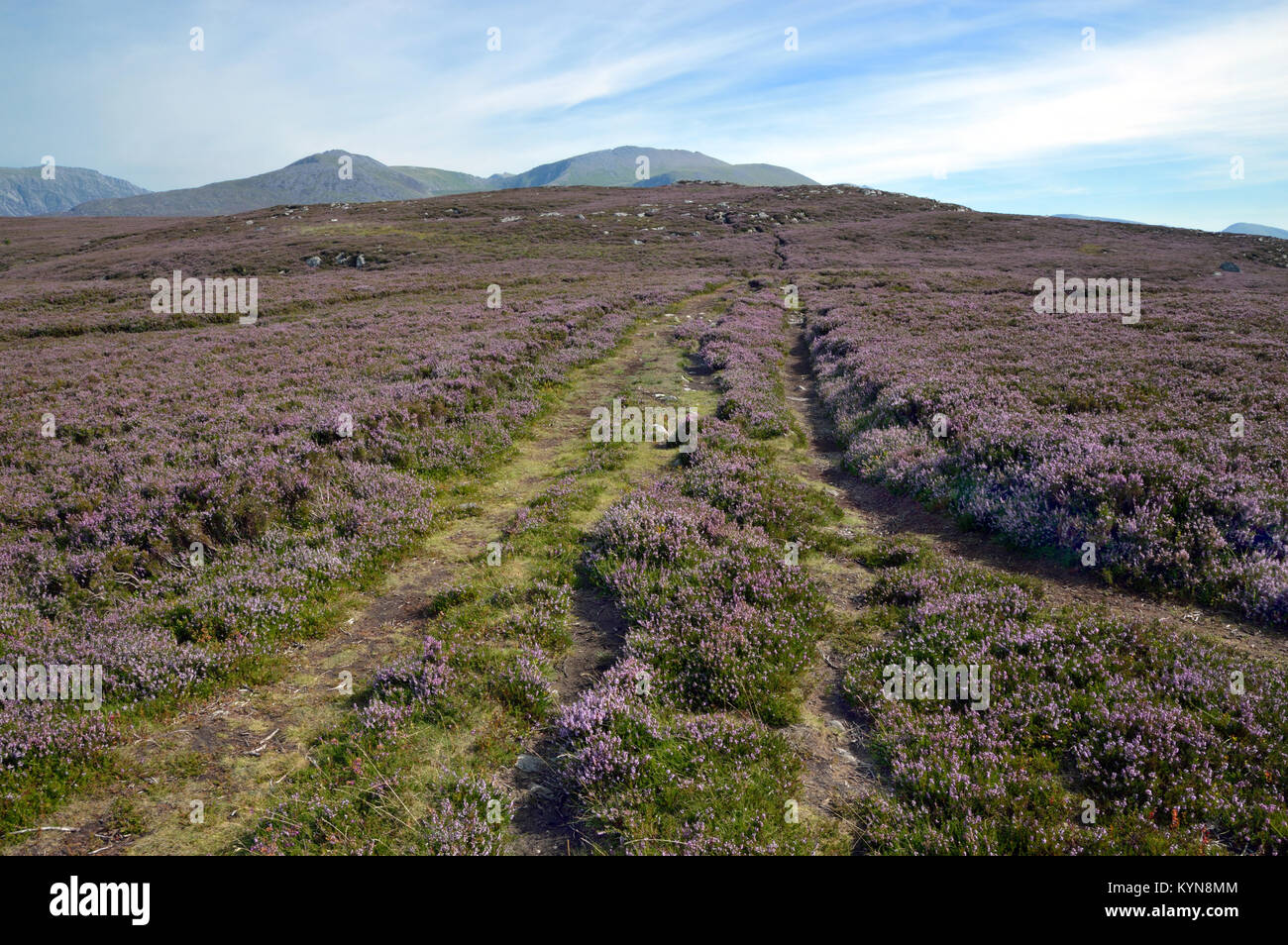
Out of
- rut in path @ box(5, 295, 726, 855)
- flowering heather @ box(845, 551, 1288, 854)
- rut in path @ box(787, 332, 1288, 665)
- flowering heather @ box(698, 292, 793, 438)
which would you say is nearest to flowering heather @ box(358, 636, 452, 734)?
rut in path @ box(5, 295, 726, 855)

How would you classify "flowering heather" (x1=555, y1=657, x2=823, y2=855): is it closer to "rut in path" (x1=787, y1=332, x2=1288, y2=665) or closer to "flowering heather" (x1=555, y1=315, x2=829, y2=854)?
"flowering heather" (x1=555, y1=315, x2=829, y2=854)

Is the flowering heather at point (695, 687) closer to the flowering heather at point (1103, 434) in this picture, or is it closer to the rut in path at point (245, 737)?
the rut in path at point (245, 737)

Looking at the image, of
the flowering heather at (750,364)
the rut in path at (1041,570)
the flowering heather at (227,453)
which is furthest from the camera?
the flowering heather at (750,364)

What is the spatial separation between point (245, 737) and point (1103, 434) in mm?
14242

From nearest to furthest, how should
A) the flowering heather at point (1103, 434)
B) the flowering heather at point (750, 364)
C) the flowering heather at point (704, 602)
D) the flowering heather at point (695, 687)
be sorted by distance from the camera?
the flowering heather at point (695, 687)
the flowering heather at point (704, 602)
the flowering heather at point (1103, 434)
the flowering heather at point (750, 364)

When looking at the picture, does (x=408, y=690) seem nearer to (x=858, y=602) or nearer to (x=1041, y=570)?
(x=858, y=602)

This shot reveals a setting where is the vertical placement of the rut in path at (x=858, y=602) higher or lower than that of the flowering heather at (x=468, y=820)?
higher

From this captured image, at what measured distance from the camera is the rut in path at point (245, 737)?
4.63m

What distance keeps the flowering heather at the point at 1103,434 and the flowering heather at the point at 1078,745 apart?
2.28m

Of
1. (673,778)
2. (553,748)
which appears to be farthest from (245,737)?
(673,778)

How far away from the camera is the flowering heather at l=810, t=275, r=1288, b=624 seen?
798cm

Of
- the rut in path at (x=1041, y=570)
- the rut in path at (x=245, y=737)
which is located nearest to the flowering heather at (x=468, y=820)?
the rut in path at (x=245, y=737)
